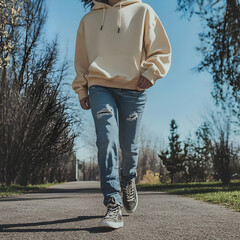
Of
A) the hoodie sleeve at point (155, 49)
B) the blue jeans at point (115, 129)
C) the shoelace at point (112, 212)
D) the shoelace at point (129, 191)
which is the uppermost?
the hoodie sleeve at point (155, 49)

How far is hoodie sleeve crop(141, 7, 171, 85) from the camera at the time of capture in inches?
123

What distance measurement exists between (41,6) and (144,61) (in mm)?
15024

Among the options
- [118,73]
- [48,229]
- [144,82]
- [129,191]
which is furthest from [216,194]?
[48,229]

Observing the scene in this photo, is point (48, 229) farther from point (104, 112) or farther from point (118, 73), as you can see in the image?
point (118, 73)

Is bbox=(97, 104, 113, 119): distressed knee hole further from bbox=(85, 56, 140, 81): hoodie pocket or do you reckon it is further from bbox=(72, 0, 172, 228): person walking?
bbox=(85, 56, 140, 81): hoodie pocket

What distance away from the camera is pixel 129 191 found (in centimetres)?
334

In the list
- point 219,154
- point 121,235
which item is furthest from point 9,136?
point 121,235

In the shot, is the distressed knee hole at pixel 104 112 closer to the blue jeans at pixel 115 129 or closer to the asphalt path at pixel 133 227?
the blue jeans at pixel 115 129

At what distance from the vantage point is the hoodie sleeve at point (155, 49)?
3126mm

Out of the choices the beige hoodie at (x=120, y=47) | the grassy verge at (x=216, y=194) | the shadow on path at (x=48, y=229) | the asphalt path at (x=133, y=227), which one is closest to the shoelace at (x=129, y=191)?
the asphalt path at (x=133, y=227)

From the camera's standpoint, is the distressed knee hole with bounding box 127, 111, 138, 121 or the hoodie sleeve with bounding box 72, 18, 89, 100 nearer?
the distressed knee hole with bounding box 127, 111, 138, 121

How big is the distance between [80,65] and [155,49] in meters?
0.77

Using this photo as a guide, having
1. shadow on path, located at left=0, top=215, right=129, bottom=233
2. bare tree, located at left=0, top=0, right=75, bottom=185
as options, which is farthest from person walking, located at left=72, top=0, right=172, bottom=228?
bare tree, located at left=0, top=0, right=75, bottom=185

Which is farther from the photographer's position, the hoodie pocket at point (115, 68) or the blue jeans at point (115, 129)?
the hoodie pocket at point (115, 68)
